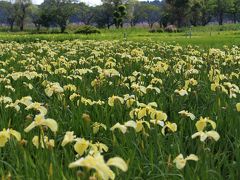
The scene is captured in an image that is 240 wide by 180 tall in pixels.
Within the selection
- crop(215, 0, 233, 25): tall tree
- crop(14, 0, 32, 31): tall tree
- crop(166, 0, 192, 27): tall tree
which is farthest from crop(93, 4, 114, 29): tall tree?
crop(215, 0, 233, 25): tall tree

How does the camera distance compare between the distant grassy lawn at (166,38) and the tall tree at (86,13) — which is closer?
the distant grassy lawn at (166,38)

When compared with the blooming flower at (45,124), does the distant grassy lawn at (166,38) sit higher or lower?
lower

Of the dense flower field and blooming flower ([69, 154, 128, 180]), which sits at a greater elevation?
blooming flower ([69, 154, 128, 180])

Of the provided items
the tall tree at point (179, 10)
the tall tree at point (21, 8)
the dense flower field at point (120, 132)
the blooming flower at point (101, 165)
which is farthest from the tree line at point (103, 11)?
the blooming flower at point (101, 165)

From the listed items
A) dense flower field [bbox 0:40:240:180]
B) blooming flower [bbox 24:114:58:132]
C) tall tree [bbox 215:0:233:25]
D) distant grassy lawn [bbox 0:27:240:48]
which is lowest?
distant grassy lawn [bbox 0:27:240:48]

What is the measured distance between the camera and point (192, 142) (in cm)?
339

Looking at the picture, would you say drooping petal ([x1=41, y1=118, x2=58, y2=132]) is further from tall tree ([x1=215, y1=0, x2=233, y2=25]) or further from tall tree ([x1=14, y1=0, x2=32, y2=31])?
tall tree ([x1=14, y1=0, x2=32, y2=31])

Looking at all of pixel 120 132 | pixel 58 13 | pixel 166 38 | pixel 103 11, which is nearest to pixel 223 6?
pixel 103 11

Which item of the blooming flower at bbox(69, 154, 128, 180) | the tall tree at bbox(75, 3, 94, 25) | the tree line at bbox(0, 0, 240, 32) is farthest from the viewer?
the tall tree at bbox(75, 3, 94, 25)

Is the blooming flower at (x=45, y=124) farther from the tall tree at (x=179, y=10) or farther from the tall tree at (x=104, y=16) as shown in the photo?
the tall tree at (x=104, y=16)

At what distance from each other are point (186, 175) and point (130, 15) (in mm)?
127226

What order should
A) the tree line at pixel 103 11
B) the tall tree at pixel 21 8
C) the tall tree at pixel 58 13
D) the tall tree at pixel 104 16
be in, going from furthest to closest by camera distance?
1. the tall tree at pixel 21 8
2. the tall tree at pixel 104 16
3. the tall tree at pixel 58 13
4. the tree line at pixel 103 11

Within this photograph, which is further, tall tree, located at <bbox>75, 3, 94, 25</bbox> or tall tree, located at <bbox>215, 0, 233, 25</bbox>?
tall tree, located at <bbox>75, 3, 94, 25</bbox>

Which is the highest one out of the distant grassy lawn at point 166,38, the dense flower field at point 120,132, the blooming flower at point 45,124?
→ the blooming flower at point 45,124
